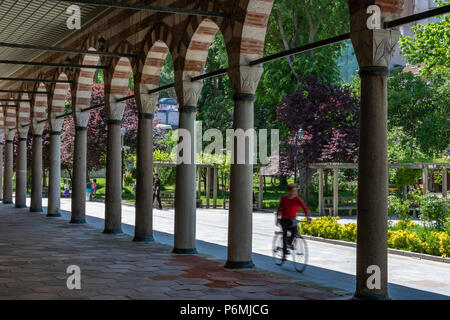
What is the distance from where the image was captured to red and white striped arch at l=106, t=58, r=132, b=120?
14.0 meters

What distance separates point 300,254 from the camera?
990 centimetres

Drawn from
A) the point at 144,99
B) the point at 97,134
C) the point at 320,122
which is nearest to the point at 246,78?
the point at 144,99

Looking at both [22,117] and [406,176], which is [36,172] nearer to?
[22,117]

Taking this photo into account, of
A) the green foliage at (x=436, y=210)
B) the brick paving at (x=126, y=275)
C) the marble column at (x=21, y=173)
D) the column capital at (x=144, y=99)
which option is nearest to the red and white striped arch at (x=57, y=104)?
the marble column at (x=21, y=173)

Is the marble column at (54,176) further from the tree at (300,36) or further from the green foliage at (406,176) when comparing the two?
the green foliage at (406,176)

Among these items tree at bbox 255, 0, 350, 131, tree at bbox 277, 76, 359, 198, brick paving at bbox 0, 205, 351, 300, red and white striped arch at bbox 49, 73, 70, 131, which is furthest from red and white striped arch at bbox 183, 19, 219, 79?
tree at bbox 255, 0, 350, 131

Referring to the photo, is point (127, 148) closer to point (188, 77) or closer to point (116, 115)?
point (116, 115)

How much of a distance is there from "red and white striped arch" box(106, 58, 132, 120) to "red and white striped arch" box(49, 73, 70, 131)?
4.88 m

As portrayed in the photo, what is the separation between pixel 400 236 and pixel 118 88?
7.11 m

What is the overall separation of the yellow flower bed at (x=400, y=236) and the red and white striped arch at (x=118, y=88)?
5.38m

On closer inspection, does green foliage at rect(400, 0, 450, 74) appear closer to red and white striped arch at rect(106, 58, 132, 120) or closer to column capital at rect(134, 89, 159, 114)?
red and white striped arch at rect(106, 58, 132, 120)
